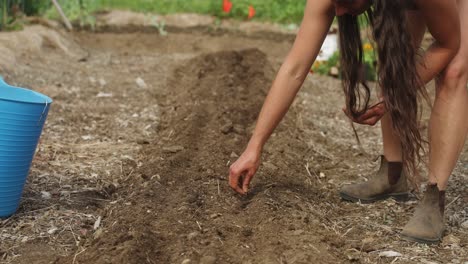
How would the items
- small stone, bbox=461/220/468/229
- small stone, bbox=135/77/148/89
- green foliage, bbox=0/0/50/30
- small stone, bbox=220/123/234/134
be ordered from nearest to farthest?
small stone, bbox=461/220/468/229
small stone, bbox=220/123/234/134
small stone, bbox=135/77/148/89
green foliage, bbox=0/0/50/30

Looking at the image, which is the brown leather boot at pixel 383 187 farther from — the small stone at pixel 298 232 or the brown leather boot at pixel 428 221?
the small stone at pixel 298 232

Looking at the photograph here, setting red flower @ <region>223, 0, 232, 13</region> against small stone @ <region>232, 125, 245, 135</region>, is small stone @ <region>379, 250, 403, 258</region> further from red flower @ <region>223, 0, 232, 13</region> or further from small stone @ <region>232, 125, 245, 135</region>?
red flower @ <region>223, 0, 232, 13</region>

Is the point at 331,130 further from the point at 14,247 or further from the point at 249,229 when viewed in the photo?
the point at 14,247

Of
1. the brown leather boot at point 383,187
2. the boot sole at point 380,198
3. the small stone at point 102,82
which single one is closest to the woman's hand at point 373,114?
the brown leather boot at point 383,187

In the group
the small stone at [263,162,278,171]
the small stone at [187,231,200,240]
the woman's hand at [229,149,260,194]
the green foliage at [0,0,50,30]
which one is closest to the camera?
the small stone at [187,231,200,240]

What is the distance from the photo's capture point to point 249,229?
2.89 meters

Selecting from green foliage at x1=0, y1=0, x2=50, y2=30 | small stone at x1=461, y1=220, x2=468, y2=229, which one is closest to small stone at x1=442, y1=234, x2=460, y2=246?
small stone at x1=461, y1=220, x2=468, y2=229

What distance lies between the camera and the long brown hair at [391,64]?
2574 millimetres

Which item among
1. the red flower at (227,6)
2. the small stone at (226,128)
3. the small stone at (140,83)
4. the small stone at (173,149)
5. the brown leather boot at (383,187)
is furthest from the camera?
the red flower at (227,6)

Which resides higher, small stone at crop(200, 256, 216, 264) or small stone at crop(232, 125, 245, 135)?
small stone at crop(200, 256, 216, 264)

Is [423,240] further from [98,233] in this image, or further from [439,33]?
[98,233]

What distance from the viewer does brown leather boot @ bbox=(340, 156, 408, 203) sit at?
350 centimetres

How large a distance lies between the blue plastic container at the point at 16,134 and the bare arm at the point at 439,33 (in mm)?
1498

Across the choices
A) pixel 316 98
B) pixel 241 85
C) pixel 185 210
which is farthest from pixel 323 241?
pixel 316 98
